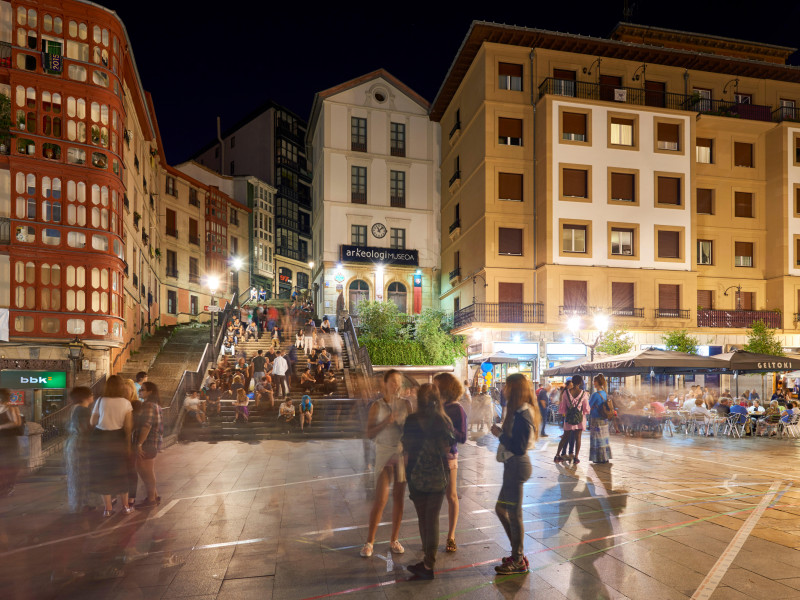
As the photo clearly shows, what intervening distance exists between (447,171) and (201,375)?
20.6 m

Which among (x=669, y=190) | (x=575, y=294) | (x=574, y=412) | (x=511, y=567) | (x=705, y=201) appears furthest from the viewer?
(x=705, y=201)

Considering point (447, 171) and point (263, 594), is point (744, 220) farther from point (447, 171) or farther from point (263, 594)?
point (263, 594)

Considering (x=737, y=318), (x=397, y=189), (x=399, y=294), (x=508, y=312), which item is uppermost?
(x=397, y=189)

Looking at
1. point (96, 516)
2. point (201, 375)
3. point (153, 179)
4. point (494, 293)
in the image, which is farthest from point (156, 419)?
point (153, 179)

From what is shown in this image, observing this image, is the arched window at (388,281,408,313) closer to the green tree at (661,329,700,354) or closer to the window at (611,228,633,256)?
the window at (611,228,633,256)

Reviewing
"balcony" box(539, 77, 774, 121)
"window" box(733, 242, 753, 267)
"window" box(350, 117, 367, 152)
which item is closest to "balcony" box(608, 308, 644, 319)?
"window" box(733, 242, 753, 267)

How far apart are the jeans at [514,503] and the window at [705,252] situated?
29.1 m

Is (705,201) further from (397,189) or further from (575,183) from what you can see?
(397,189)

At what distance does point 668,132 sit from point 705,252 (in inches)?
252

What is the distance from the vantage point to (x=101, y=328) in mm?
20625

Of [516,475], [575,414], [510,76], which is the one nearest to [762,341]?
[510,76]

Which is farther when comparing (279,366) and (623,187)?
(623,187)

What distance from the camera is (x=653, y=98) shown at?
1226 inches

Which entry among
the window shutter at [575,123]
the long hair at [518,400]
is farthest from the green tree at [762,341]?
the long hair at [518,400]
